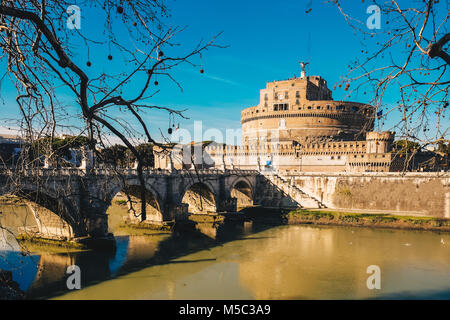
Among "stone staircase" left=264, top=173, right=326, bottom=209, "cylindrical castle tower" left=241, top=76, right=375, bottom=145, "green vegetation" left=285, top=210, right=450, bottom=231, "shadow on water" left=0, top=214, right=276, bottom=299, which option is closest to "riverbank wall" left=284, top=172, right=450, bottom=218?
"stone staircase" left=264, top=173, right=326, bottom=209

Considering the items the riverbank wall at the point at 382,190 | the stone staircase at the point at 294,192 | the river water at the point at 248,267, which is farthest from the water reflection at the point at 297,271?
the stone staircase at the point at 294,192

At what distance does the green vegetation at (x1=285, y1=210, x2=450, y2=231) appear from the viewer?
25.0 m

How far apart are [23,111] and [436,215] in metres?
32.8

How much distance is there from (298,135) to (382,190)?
20994 millimetres

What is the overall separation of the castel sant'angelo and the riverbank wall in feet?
21.4

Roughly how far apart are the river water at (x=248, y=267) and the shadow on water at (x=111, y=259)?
0.13 ft

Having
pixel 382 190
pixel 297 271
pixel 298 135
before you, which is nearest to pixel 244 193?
pixel 382 190

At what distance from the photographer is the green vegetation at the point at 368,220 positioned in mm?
24953

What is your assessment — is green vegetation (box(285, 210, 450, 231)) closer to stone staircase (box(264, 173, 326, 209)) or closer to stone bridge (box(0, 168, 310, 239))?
stone staircase (box(264, 173, 326, 209))

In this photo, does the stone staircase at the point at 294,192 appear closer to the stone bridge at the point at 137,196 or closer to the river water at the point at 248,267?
the stone bridge at the point at 137,196

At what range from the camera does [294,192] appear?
34.5 meters

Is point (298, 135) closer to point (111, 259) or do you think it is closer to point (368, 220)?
point (368, 220)

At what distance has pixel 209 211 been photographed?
100 feet
